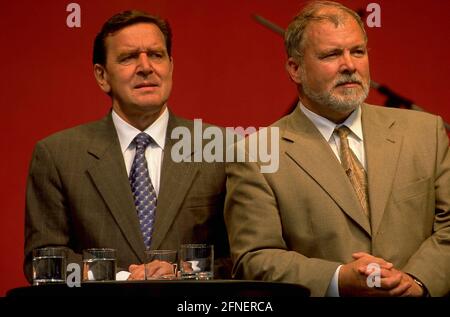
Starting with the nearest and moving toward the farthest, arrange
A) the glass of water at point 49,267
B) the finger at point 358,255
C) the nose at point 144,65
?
the glass of water at point 49,267
the finger at point 358,255
the nose at point 144,65

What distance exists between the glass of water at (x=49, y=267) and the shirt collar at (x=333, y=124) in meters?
0.89

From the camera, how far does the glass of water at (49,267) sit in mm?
2471

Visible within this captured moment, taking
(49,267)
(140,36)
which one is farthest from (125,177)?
(49,267)

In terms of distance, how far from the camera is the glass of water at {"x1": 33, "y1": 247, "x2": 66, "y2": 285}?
2.47m

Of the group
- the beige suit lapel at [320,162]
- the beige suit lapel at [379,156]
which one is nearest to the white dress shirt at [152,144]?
the beige suit lapel at [320,162]

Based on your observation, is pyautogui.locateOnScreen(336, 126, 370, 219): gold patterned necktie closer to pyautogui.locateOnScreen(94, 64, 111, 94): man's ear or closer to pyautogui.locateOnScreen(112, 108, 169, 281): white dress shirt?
pyautogui.locateOnScreen(112, 108, 169, 281): white dress shirt

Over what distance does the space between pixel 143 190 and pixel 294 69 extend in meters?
0.60

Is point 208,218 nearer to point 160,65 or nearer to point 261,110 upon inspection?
point 160,65

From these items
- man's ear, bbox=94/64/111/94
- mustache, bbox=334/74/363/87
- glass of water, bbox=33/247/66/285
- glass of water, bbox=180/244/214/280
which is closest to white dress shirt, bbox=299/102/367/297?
mustache, bbox=334/74/363/87

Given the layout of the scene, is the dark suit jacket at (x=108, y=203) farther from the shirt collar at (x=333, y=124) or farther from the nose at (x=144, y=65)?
the shirt collar at (x=333, y=124)

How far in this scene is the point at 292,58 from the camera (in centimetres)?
308

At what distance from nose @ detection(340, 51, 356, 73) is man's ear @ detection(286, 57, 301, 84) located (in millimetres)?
194

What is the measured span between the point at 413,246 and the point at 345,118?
0.43 m
